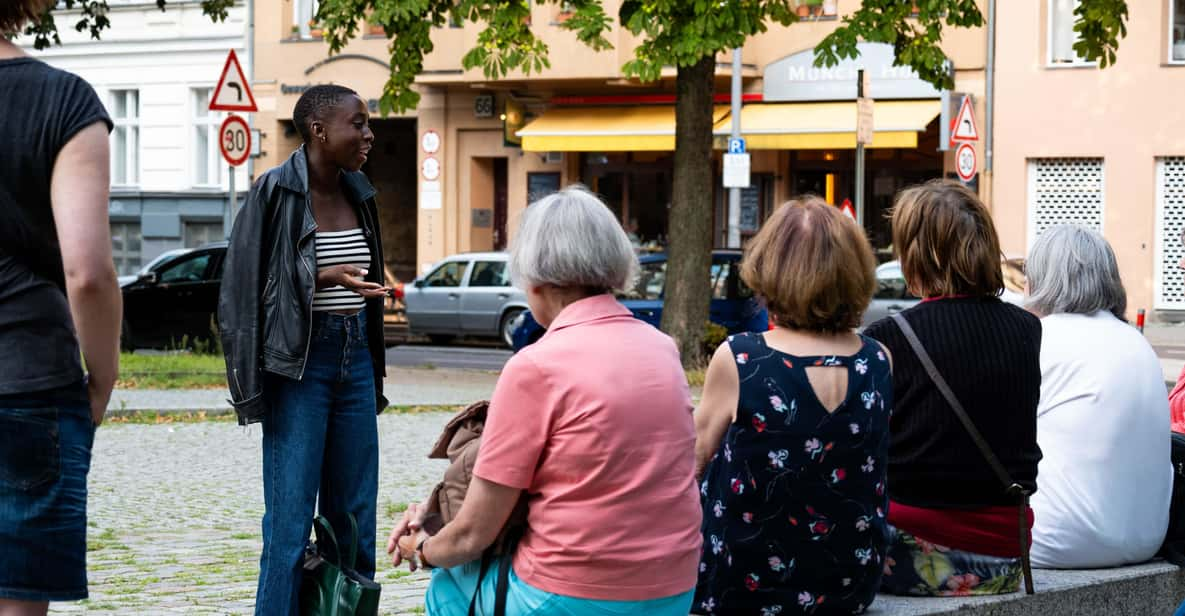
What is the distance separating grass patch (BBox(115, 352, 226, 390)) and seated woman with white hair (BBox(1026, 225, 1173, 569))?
1246cm

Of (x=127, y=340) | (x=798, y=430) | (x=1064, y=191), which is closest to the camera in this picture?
(x=798, y=430)

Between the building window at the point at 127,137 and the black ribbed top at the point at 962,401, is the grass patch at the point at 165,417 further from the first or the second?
the building window at the point at 127,137

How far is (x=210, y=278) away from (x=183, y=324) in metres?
0.77

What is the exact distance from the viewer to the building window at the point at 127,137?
3859 cm

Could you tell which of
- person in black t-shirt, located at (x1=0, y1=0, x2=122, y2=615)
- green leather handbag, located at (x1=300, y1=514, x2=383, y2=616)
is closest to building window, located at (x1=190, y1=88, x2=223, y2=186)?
green leather handbag, located at (x1=300, y1=514, x2=383, y2=616)

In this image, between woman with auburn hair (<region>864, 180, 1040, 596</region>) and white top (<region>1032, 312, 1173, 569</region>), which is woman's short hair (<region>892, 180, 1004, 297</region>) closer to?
woman with auburn hair (<region>864, 180, 1040, 596</region>)

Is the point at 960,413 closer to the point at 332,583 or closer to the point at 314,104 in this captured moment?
the point at 332,583

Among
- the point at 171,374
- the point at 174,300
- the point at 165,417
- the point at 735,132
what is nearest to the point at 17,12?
the point at 165,417

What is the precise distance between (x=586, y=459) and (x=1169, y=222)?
2700cm

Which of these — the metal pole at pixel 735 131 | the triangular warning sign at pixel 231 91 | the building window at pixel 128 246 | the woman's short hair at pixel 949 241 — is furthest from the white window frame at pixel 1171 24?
the woman's short hair at pixel 949 241

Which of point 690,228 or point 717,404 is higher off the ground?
point 690,228

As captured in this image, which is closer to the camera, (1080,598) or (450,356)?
(1080,598)

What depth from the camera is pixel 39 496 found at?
357 cm

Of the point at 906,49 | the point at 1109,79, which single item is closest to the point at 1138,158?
the point at 1109,79
